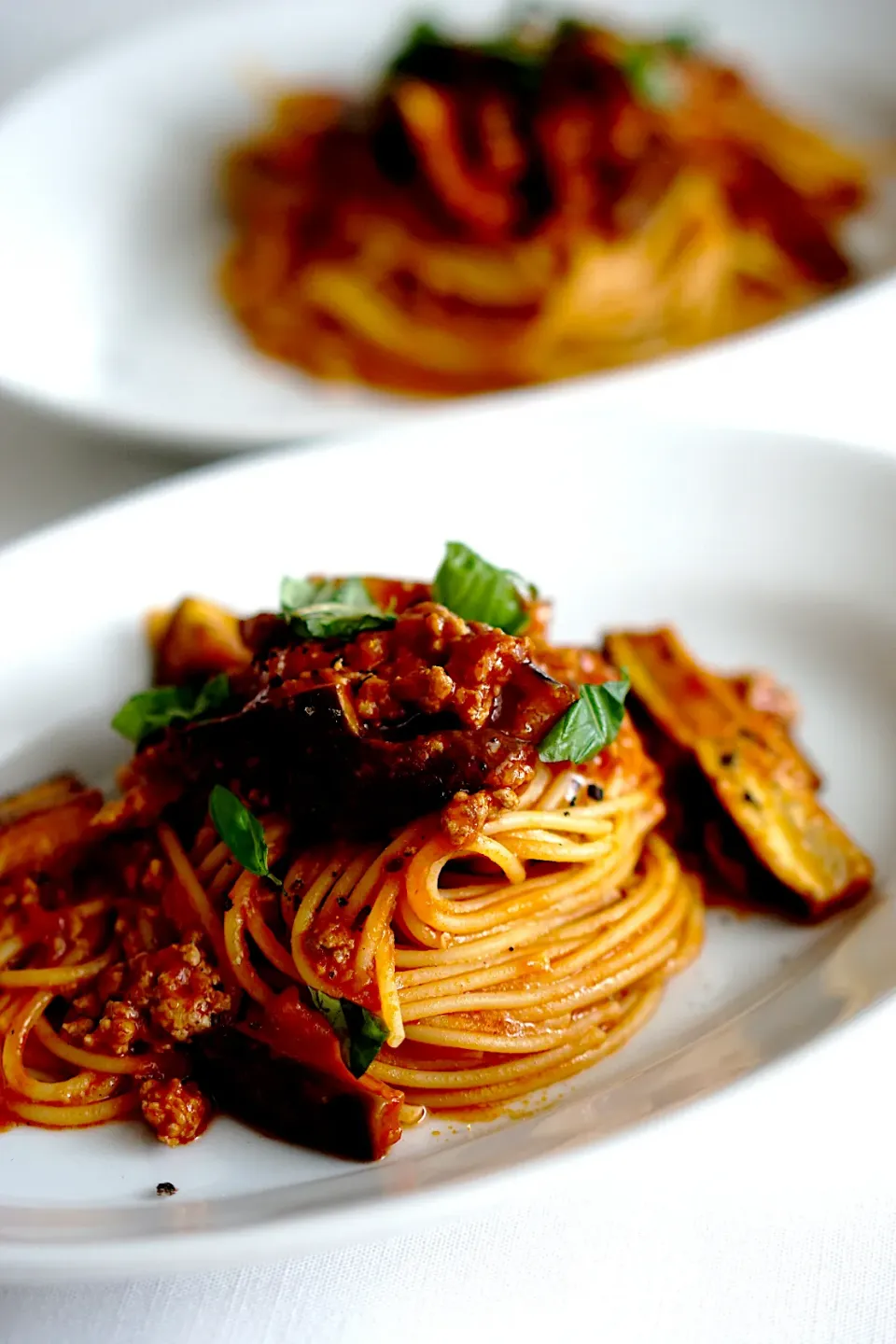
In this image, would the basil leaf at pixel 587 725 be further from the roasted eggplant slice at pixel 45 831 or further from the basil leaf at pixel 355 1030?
the roasted eggplant slice at pixel 45 831

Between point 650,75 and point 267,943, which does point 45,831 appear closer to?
point 267,943

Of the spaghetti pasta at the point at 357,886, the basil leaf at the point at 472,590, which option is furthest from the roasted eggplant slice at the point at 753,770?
the basil leaf at the point at 472,590

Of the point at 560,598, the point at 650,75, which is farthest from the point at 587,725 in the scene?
the point at 650,75

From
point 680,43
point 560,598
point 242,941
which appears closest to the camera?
point 242,941

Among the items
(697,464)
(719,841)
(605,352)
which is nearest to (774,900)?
(719,841)

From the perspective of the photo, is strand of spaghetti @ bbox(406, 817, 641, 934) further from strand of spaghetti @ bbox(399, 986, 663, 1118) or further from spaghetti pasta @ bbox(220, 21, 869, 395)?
spaghetti pasta @ bbox(220, 21, 869, 395)

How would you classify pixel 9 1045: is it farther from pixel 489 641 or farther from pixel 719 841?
pixel 719 841
